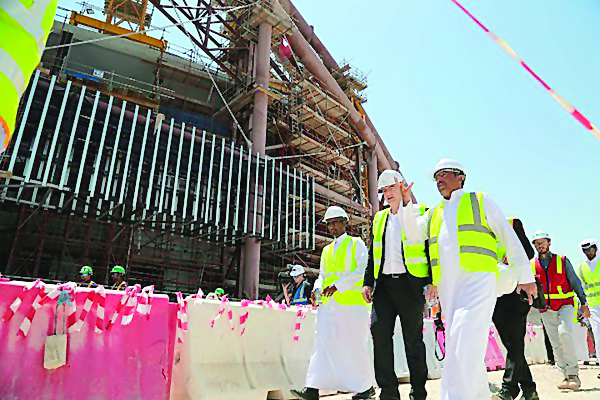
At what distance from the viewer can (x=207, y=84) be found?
22.1 metres

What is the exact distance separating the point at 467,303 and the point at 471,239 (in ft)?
1.38

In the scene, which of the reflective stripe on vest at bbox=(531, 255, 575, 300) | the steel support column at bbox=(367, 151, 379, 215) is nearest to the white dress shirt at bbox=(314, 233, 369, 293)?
the reflective stripe on vest at bbox=(531, 255, 575, 300)

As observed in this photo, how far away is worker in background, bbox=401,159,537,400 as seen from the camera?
2699mm

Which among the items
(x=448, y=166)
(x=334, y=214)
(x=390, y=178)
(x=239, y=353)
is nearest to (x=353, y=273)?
(x=334, y=214)

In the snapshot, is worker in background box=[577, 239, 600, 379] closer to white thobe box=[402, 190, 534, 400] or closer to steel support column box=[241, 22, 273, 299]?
white thobe box=[402, 190, 534, 400]

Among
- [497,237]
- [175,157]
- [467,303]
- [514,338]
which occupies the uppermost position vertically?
[175,157]

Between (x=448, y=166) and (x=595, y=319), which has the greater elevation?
(x=448, y=166)

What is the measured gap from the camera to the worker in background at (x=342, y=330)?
3766mm

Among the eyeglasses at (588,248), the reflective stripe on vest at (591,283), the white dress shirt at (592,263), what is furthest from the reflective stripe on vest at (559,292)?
the eyeglasses at (588,248)

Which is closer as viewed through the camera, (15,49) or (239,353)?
(15,49)

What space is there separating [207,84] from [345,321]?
20.0m

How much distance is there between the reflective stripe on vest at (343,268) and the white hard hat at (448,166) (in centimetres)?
116

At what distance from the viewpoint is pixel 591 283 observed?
19.5 ft

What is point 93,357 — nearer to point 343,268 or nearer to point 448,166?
point 343,268
